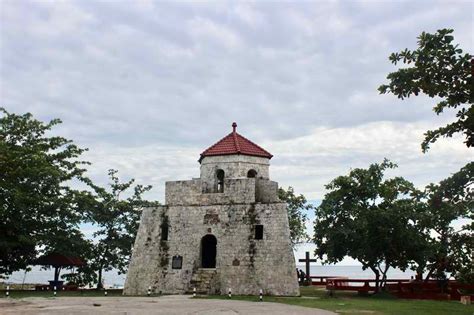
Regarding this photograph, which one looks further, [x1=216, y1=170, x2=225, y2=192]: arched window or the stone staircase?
[x1=216, y1=170, x2=225, y2=192]: arched window

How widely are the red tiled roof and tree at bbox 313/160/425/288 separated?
441 centimetres

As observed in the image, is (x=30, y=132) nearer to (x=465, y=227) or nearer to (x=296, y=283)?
(x=296, y=283)

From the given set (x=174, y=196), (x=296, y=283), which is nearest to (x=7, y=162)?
(x=174, y=196)

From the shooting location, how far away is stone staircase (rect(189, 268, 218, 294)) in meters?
23.0

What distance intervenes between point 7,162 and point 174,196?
9647mm

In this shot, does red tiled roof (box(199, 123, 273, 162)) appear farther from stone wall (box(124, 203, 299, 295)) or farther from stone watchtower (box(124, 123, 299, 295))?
stone wall (box(124, 203, 299, 295))

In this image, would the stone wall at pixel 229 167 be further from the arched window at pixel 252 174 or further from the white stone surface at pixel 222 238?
the arched window at pixel 252 174

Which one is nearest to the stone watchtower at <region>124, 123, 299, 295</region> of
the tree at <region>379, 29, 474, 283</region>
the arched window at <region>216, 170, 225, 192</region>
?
the arched window at <region>216, 170, 225, 192</region>

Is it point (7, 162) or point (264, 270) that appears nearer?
point (264, 270)

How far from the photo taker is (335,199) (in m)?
24.9

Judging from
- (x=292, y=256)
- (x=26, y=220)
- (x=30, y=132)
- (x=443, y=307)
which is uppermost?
(x=30, y=132)

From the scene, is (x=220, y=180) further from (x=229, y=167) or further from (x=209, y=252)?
(x=209, y=252)

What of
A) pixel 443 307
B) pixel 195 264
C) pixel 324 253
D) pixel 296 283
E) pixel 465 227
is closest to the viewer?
pixel 465 227

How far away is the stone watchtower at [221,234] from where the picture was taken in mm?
22875
